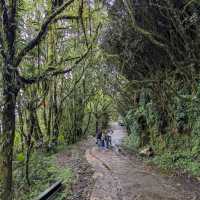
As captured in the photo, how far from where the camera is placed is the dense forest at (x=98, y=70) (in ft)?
23.8

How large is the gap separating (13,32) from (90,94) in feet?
91.2

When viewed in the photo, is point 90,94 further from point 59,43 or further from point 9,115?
point 9,115

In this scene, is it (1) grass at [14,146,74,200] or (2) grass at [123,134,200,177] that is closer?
(1) grass at [14,146,74,200]

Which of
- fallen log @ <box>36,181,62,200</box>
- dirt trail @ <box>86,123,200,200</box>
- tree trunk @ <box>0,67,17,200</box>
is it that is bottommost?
dirt trail @ <box>86,123,200,200</box>

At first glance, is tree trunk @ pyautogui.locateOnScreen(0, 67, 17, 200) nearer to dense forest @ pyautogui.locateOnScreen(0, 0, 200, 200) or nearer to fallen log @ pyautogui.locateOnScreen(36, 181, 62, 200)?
dense forest @ pyautogui.locateOnScreen(0, 0, 200, 200)

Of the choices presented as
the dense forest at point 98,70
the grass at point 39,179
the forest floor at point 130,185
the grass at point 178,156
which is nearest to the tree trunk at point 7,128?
the dense forest at point 98,70

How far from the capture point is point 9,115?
706 centimetres

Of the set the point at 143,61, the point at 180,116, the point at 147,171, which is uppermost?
the point at 143,61

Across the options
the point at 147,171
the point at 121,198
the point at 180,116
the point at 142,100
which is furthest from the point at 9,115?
the point at 142,100

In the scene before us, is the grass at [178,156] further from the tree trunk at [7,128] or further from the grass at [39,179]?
the tree trunk at [7,128]

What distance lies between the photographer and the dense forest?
23.8ft

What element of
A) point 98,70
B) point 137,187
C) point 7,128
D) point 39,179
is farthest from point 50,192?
point 98,70

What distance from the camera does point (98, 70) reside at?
28422 millimetres

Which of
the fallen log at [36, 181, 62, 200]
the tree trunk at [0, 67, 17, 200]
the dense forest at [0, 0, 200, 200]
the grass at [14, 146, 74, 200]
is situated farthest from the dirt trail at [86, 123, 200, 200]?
the tree trunk at [0, 67, 17, 200]
